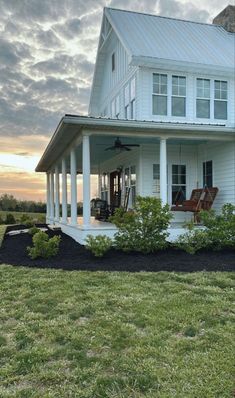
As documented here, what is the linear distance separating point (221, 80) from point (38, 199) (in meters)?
20.7

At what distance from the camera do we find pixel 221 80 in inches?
506

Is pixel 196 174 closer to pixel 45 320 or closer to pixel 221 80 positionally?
pixel 221 80

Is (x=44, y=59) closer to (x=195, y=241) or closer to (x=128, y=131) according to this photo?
(x=128, y=131)

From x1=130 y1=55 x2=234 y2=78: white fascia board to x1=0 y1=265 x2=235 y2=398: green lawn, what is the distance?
7.94 m

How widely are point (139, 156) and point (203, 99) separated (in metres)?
2.88

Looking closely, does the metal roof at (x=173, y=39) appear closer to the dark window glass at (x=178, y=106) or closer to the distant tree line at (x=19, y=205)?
the dark window glass at (x=178, y=106)

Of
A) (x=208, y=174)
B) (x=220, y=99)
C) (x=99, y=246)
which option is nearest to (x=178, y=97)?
(x=220, y=99)

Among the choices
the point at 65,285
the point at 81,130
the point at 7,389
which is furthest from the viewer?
the point at 81,130

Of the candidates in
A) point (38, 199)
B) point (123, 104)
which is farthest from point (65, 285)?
point (38, 199)

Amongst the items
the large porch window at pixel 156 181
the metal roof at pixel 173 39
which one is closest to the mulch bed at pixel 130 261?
the large porch window at pixel 156 181

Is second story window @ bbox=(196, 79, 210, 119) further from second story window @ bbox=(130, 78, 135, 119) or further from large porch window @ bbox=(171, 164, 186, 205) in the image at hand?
second story window @ bbox=(130, 78, 135, 119)

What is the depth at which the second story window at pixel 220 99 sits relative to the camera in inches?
501

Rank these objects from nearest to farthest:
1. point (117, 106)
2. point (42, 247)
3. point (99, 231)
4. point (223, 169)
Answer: point (42, 247) < point (99, 231) < point (223, 169) < point (117, 106)

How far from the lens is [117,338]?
3.73 meters
